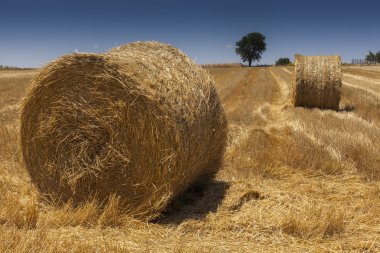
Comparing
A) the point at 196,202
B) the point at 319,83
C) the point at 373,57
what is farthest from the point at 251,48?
the point at 196,202

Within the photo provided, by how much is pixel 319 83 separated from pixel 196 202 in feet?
25.8

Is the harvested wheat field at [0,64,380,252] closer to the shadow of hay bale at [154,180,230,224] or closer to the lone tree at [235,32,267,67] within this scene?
the shadow of hay bale at [154,180,230,224]

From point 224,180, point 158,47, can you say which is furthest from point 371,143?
point 158,47

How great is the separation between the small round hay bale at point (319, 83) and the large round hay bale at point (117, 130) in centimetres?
740

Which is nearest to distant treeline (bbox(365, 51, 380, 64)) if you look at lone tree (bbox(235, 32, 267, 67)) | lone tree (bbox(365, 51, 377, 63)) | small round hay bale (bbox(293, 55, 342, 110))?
lone tree (bbox(365, 51, 377, 63))

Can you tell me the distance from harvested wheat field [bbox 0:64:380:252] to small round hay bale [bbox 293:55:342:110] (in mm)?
4100

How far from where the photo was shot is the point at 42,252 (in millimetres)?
3455

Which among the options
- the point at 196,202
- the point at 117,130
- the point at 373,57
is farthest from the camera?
the point at 373,57

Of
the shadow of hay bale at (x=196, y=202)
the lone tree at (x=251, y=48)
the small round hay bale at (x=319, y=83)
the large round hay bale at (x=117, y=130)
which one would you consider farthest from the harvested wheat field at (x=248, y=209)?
the lone tree at (x=251, y=48)

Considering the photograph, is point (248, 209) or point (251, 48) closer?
point (248, 209)

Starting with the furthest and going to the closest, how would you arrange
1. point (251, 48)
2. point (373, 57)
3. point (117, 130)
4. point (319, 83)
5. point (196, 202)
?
point (373, 57), point (251, 48), point (319, 83), point (196, 202), point (117, 130)

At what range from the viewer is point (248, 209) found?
16.2 feet

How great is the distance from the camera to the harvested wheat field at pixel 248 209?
13.3 feet

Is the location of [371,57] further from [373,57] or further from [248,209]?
[248,209]
